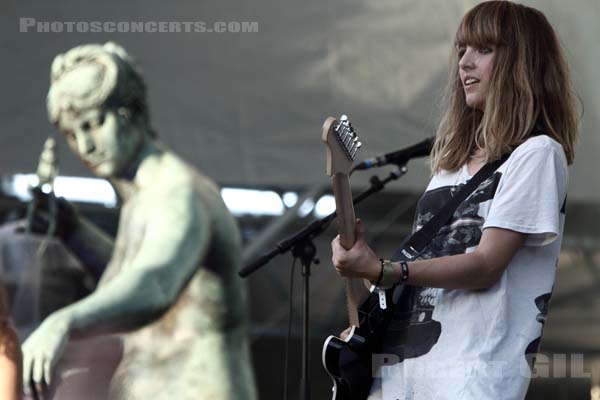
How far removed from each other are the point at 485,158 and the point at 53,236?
1753mm

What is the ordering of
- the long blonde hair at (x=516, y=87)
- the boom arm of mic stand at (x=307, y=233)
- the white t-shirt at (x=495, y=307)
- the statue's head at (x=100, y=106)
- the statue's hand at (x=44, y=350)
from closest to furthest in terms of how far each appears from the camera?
the white t-shirt at (x=495, y=307) < the long blonde hair at (x=516, y=87) < the boom arm of mic stand at (x=307, y=233) < the statue's hand at (x=44, y=350) < the statue's head at (x=100, y=106)

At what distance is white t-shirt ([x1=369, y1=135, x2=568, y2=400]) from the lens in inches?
63.5

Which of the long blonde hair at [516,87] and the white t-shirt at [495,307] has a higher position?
the long blonde hair at [516,87]

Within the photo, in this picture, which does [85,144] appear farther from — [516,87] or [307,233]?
[516,87]

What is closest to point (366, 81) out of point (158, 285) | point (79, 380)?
point (158, 285)

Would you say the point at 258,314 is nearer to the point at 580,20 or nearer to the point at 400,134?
the point at 400,134

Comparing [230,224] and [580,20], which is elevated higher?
[580,20]

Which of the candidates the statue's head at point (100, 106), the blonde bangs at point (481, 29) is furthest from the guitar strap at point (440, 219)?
the statue's head at point (100, 106)

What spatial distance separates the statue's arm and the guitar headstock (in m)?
1.31

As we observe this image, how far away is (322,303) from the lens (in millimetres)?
3143

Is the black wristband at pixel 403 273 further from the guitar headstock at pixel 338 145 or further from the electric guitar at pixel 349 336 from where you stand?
the guitar headstock at pixel 338 145

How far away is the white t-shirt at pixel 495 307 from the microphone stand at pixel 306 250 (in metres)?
1.04

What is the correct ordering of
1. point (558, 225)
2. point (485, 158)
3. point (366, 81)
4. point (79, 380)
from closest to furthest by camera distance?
point (558, 225)
point (485, 158)
point (79, 380)
point (366, 81)

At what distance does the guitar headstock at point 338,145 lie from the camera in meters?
1.78
